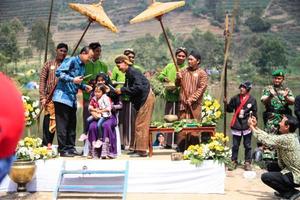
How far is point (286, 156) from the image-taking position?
20.9 feet

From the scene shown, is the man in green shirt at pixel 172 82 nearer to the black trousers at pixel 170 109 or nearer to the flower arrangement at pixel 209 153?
the black trousers at pixel 170 109

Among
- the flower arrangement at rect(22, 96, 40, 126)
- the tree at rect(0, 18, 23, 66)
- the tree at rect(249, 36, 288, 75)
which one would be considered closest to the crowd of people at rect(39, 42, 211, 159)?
the flower arrangement at rect(22, 96, 40, 126)

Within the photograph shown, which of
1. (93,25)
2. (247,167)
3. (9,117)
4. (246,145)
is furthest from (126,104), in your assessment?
(93,25)

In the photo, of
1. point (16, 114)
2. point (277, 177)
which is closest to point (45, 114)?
point (277, 177)

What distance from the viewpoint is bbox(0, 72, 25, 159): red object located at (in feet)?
8.93

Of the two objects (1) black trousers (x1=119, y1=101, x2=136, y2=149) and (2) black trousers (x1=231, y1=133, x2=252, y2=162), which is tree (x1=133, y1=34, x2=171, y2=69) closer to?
(2) black trousers (x1=231, y1=133, x2=252, y2=162)

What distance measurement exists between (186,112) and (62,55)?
5.63ft

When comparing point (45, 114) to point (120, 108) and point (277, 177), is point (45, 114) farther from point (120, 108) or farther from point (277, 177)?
point (277, 177)

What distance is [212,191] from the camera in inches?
278

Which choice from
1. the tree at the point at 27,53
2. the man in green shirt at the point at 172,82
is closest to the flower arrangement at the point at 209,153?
the man in green shirt at the point at 172,82

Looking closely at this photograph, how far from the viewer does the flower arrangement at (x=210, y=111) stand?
7.80 m

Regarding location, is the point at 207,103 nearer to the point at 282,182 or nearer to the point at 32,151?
the point at 282,182

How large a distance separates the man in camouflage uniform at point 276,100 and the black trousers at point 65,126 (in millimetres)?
2439

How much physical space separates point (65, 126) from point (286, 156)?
8.76 feet
